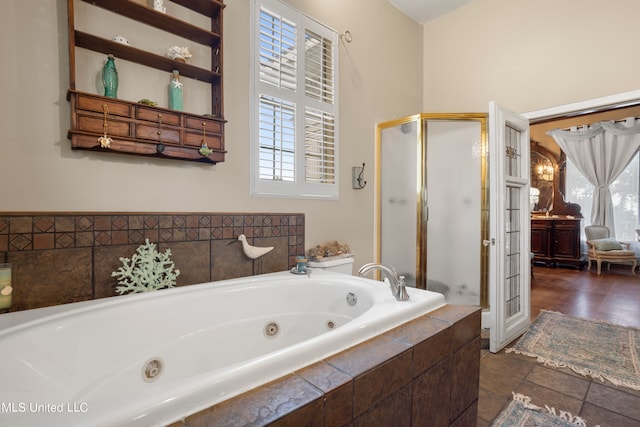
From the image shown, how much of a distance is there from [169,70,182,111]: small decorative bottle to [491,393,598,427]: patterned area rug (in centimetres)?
237

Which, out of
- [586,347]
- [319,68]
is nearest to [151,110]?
[319,68]

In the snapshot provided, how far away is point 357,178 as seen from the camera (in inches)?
114

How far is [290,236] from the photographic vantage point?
7.77 ft

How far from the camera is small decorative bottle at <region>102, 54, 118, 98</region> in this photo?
155 cm

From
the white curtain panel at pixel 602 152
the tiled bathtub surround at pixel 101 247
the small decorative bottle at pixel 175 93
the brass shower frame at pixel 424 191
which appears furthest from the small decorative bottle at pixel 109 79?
the white curtain panel at pixel 602 152

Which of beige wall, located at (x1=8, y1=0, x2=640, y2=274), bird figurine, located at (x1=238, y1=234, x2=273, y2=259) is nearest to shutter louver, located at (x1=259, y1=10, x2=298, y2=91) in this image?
beige wall, located at (x1=8, y1=0, x2=640, y2=274)

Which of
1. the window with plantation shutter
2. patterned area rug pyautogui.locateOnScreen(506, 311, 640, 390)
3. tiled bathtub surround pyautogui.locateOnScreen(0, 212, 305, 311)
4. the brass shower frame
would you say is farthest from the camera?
the brass shower frame

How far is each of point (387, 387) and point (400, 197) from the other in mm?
2209

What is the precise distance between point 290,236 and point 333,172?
720 millimetres

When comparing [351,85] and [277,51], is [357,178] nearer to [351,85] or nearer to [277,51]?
[351,85]

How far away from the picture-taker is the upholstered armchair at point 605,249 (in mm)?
4926

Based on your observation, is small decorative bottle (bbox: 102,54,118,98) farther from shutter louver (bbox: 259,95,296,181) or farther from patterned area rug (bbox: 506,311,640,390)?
patterned area rug (bbox: 506,311,640,390)

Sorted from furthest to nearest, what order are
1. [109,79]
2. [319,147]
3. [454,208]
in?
[454,208] → [319,147] → [109,79]

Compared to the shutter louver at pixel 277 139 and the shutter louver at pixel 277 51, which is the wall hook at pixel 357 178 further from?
the shutter louver at pixel 277 51
